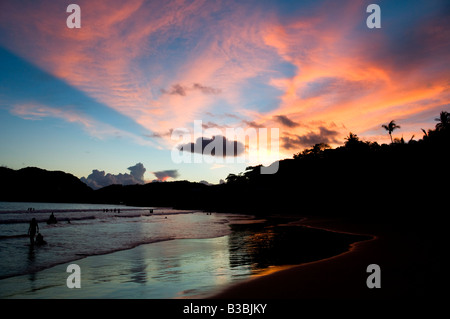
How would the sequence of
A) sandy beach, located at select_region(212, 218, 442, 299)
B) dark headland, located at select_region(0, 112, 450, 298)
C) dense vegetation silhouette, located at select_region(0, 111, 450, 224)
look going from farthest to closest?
dense vegetation silhouette, located at select_region(0, 111, 450, 224) → dark headland, located at select_region(0, 112, 450, 298) → sandy beach, located at select_region(212, 218, 442, 299)

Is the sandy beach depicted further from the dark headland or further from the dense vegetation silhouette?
the dense vegetation silhouette

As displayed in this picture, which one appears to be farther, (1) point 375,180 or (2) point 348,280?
(1) point 375,180

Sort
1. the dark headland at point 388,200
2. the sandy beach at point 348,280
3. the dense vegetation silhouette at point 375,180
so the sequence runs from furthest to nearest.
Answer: the dense vegetation silhouette at point 375,180, the dark headland at point 388,200, the sandy beach at point 348,280

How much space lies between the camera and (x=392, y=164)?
133 feet

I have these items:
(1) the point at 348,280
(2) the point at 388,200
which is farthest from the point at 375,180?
(1) the point at 348,280

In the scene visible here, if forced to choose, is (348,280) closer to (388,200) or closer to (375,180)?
(388,200)

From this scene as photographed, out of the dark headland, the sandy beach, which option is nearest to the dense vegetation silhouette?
the dark headland

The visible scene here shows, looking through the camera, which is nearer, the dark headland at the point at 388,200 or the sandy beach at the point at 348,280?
the sandy beach at the point at 348,280

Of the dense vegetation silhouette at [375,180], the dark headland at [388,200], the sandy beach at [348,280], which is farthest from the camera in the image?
the dense vegetation silhouette at [375,180]

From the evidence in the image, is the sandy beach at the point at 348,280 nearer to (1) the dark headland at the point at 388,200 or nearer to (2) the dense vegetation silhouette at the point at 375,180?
(1) the dark headland at the point at 388,200

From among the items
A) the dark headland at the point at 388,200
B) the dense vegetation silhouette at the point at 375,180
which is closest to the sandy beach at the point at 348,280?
the dark headland at the point at 388,200

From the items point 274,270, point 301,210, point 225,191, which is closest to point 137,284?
point 274,270
